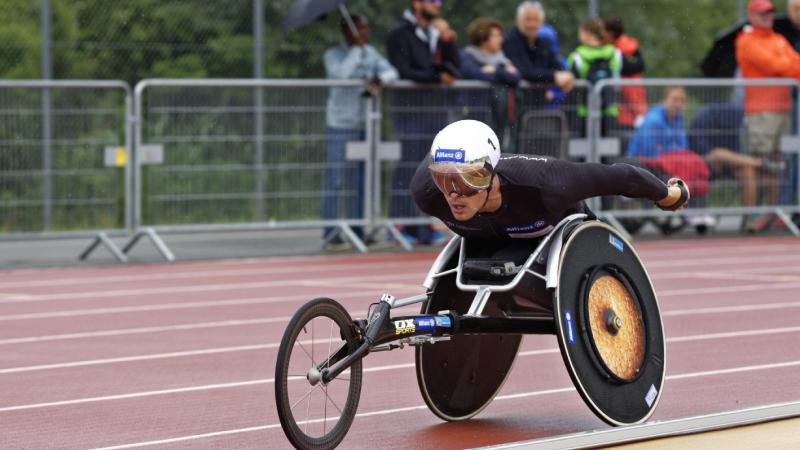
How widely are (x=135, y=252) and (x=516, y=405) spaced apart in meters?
9.10

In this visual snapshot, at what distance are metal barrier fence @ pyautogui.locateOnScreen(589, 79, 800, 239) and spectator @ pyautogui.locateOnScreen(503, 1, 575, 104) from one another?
65cm

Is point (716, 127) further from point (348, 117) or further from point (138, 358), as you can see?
point (138, 358)

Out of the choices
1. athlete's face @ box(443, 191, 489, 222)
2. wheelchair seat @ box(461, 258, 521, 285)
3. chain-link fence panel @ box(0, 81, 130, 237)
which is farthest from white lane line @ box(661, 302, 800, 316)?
chain-link fence panel @ box(0, 81, 130, 237)

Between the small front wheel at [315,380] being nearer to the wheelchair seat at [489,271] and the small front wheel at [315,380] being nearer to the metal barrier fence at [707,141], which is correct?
the wheelchair seat at [489,271]

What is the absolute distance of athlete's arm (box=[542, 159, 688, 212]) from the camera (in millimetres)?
7277

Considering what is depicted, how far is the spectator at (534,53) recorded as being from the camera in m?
18.0

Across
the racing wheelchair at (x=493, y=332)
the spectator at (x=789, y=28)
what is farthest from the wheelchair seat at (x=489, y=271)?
the spectator at (x=789, y=28)

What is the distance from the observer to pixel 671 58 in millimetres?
25266

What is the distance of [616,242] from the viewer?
7543mm

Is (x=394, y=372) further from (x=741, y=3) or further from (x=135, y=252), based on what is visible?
(x=741, y=3)

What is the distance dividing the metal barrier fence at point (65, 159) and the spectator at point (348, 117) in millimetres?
1971

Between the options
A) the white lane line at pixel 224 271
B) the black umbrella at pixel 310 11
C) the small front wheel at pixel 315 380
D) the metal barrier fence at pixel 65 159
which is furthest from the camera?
the black umbrella at pixel 310 11

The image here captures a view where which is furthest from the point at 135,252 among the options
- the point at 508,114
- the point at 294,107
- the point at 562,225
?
the point at 562,225

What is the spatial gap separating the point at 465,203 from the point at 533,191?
0.30 metres
